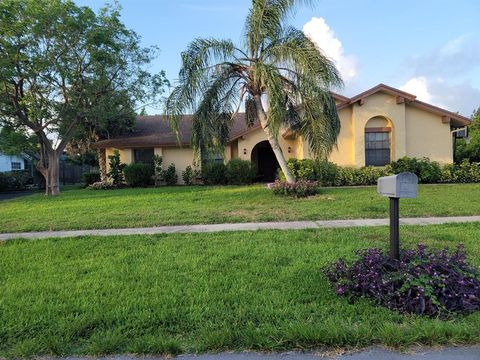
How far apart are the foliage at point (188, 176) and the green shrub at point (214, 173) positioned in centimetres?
106

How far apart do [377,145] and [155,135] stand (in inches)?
490

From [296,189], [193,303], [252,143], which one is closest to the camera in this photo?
[193,303]

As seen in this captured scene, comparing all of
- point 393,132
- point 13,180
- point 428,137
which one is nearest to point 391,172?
point 393,132

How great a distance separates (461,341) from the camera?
133 inches

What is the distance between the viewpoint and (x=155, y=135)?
24438 millimetres

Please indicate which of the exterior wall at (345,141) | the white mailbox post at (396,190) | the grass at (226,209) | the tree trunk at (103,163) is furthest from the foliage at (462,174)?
the tree trunk at (103,163)

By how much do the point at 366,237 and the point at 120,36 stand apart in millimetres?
16405

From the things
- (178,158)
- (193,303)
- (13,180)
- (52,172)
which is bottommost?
(193,303)

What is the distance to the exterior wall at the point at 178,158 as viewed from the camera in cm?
2314

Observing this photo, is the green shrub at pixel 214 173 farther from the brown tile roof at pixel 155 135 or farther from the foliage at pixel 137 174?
the foliage at pixel 137 174

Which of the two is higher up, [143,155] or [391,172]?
[143,155]

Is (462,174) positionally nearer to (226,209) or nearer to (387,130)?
(387,130)

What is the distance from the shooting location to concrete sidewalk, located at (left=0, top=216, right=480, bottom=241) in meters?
8.77

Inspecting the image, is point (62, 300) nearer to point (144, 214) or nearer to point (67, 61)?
point (144, 214)
